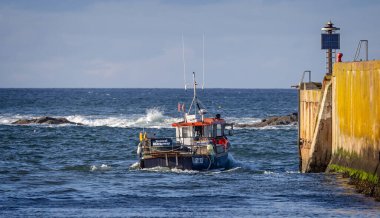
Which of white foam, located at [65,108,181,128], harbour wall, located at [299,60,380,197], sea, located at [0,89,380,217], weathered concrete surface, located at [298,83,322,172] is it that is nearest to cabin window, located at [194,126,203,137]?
sea, located at [0,89,380,217]

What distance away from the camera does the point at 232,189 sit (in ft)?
105

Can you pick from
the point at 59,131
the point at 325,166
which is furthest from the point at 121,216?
the point at 59,131

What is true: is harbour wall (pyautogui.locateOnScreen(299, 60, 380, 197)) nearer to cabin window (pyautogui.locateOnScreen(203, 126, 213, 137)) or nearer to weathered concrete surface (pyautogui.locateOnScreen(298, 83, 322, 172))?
weathered concrete surface (pyautogui.locateOnScreen(298, 83, 322, 172))

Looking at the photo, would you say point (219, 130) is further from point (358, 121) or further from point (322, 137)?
point (358, 121)

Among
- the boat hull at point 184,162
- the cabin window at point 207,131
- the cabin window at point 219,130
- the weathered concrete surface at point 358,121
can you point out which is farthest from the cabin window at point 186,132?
the weathered concrete surface at point 358,121

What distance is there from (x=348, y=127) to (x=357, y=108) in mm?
1185

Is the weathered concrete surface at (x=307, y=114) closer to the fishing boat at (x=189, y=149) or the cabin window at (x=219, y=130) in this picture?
the fishing boat at (x=189, y=149)

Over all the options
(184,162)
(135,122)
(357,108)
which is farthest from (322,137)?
(135,122)

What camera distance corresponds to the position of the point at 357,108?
29.8 m

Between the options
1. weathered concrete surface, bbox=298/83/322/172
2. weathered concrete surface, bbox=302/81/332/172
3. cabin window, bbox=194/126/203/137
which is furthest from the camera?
cabin window, bbox=194/126/203/137

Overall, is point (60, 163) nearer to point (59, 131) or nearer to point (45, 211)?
point (45, 211)

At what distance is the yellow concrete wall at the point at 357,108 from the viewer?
2750 cm

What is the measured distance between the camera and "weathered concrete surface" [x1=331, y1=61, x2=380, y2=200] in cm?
2739

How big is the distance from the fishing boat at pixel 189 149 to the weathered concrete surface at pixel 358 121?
676 cm
